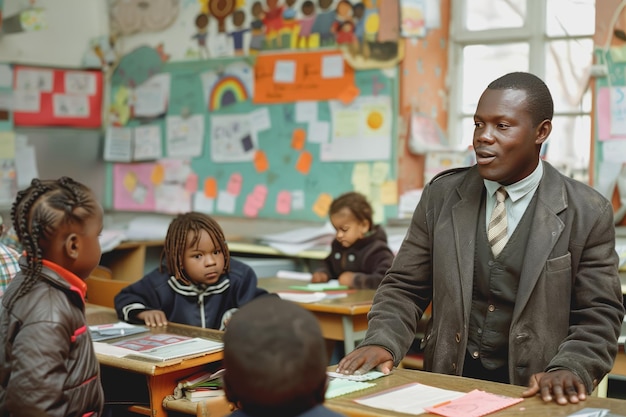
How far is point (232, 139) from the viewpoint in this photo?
19.3 ft

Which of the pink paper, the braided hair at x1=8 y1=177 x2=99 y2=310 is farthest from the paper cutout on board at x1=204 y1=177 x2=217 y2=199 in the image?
the pink paper

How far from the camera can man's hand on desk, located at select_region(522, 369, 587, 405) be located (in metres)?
1.89

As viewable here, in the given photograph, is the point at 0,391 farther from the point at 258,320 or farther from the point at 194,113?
the point at 194,113

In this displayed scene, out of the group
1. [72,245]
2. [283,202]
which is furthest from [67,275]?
[283,202]

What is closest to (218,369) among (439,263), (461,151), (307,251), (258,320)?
(439,263)

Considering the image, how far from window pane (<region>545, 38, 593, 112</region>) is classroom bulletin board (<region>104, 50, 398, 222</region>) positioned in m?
0.91

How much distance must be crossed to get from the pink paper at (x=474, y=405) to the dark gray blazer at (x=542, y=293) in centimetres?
18

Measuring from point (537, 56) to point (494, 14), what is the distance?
1.26ft

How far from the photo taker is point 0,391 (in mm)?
1839

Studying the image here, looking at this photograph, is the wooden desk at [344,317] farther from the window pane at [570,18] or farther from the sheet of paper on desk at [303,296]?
the window pane at [570,18]

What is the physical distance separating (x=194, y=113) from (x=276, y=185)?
85 cm

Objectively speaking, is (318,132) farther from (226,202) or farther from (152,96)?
(152,96)

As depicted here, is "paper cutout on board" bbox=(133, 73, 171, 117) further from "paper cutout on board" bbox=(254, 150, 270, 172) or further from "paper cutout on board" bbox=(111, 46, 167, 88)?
"paper cutout on board" bbox=(254, 150, 270, 172)

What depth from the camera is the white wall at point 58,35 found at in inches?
235
